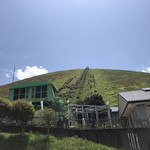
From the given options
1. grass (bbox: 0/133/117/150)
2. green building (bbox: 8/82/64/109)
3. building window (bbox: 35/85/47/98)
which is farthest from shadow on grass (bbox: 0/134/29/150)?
building window (bbox: 35/85/47/98)

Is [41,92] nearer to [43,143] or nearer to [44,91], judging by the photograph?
[44,91]

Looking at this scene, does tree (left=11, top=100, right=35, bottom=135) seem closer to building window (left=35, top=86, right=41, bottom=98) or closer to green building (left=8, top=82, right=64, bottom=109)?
green building (left=8, top=82, right=64, bottom=109)

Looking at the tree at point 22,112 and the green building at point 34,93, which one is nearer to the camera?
the tree at point 22,112

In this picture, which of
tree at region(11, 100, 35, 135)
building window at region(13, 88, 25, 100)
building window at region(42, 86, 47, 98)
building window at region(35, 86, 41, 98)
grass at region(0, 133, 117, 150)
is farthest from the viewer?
building window at region(13, 88, 25, 100)

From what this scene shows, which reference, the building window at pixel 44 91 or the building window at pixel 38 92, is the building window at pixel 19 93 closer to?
the building window at pixel 38 92

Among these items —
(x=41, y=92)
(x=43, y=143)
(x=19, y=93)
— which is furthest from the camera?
(x=19, y=93)

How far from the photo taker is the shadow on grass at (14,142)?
1125cm

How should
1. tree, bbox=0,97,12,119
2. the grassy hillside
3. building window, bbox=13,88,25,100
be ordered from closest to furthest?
tree, bbox=0,97,12,119 → building window, bbox=13,88,25,100 → the grassy hillside

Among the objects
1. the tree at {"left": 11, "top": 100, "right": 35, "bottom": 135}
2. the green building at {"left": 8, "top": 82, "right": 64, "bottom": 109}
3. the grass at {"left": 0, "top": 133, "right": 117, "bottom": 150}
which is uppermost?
the green building at {"left": 8, "top": 82, "right": 64, "bottom": 109}

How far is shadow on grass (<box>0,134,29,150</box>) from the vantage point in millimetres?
11253

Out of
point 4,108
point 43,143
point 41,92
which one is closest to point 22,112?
point 4,108

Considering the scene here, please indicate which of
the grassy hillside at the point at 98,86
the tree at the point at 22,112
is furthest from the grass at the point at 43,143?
the grassy hillside at the point at 98,86

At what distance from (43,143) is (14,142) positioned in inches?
104

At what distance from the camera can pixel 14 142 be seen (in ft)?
38.5
